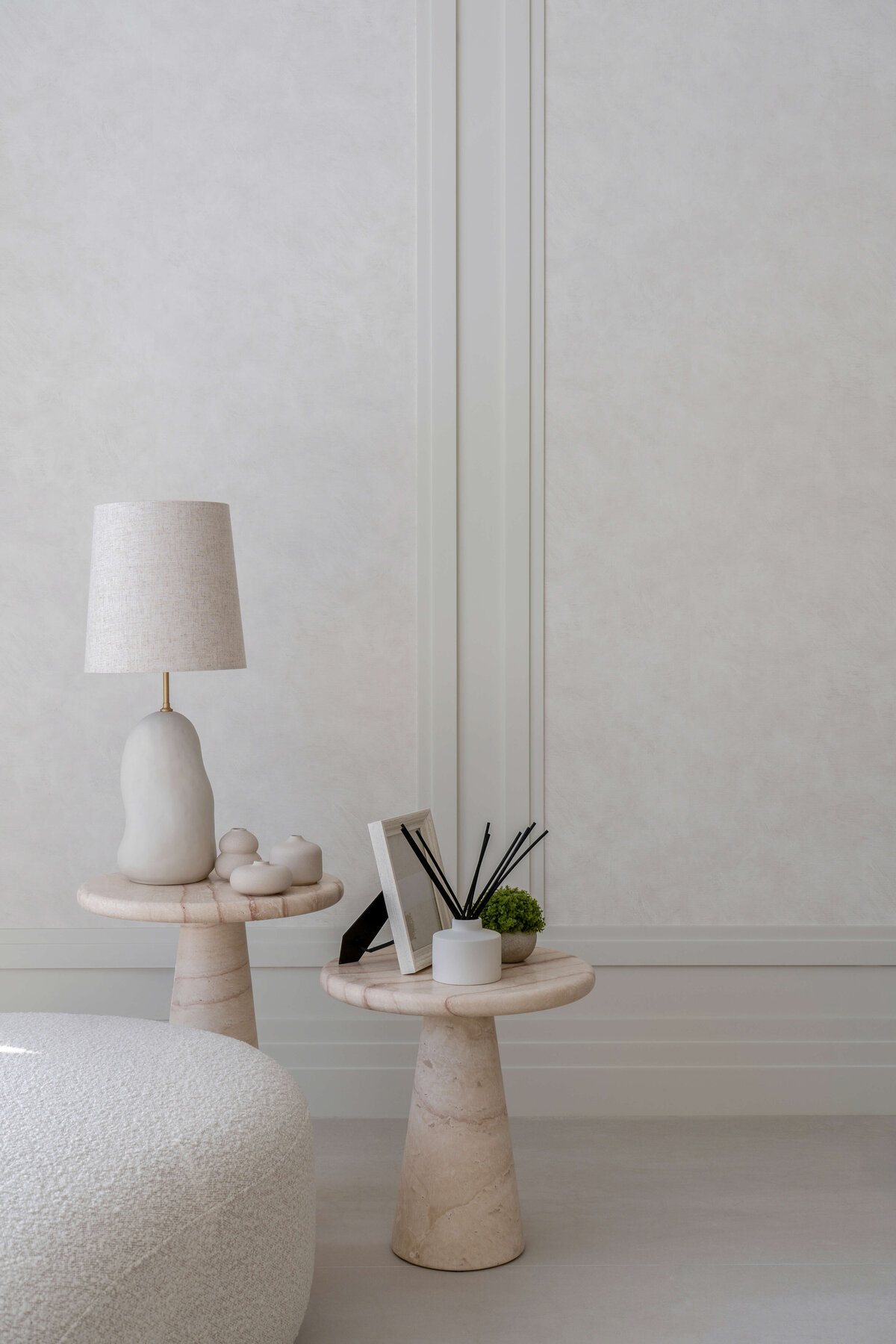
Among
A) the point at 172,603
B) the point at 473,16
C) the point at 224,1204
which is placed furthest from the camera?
the point at 473,16

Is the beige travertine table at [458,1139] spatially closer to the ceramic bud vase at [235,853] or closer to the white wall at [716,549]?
the ceramic bud vase at [235,853]

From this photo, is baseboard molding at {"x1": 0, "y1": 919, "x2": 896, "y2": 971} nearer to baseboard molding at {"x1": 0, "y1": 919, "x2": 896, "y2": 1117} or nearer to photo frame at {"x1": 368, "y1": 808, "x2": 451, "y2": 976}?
baseboard molding at {"x1": 0, "y1": 919, "x2": 896, "y2": 1117}

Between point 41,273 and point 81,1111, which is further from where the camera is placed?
point 41,273

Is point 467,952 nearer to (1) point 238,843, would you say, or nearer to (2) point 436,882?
(2) point 436,882

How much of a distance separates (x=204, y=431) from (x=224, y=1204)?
1.69m

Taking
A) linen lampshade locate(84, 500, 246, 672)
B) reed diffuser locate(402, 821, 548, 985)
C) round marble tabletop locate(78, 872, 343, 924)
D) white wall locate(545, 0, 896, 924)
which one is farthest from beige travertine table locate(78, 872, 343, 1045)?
white wall locate(545, 0, 896, 924)

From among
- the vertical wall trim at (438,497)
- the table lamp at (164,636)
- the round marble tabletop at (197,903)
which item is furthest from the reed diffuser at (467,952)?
the vertical wall trim at (438,497)

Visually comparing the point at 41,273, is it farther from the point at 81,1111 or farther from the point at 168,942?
the point at 81,1111

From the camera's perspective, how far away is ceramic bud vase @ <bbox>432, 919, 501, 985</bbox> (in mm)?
1729

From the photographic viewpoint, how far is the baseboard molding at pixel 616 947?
2.45 meters

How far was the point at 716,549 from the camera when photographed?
2.47 m

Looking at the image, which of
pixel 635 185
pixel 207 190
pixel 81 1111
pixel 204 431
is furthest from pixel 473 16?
pixel 81 1111

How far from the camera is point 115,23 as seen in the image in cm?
245

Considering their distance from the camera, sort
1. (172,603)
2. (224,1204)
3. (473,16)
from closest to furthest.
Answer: (224,1204), (172,603), (473,16)
